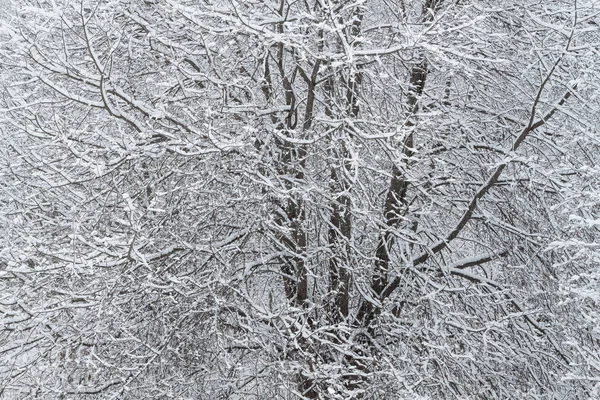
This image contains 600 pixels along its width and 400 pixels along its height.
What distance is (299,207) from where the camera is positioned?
5156 mm

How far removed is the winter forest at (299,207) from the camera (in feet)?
15.8

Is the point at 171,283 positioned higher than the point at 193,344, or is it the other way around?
the point at 171,283

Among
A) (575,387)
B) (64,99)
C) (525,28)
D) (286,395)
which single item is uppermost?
(525,28)

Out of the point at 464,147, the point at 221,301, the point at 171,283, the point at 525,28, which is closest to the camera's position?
the point at 221,301

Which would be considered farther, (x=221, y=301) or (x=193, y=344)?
(x=193, y=344)

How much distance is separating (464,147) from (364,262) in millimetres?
1524

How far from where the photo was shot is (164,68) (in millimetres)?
5492

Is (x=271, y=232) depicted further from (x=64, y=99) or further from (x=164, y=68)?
(x=64, y=99)

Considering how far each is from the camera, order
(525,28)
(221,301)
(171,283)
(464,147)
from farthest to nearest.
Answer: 1. (464,147)
2. (525,28)
3. (171,283)
4. (221,301)

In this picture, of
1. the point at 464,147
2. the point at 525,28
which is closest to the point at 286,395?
the point at 464,147

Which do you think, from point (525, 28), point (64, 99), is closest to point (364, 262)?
point (525, 28)

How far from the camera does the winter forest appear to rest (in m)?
4.80

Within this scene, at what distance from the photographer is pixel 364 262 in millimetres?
5660

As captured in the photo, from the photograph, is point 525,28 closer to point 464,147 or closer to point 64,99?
point 464,147
